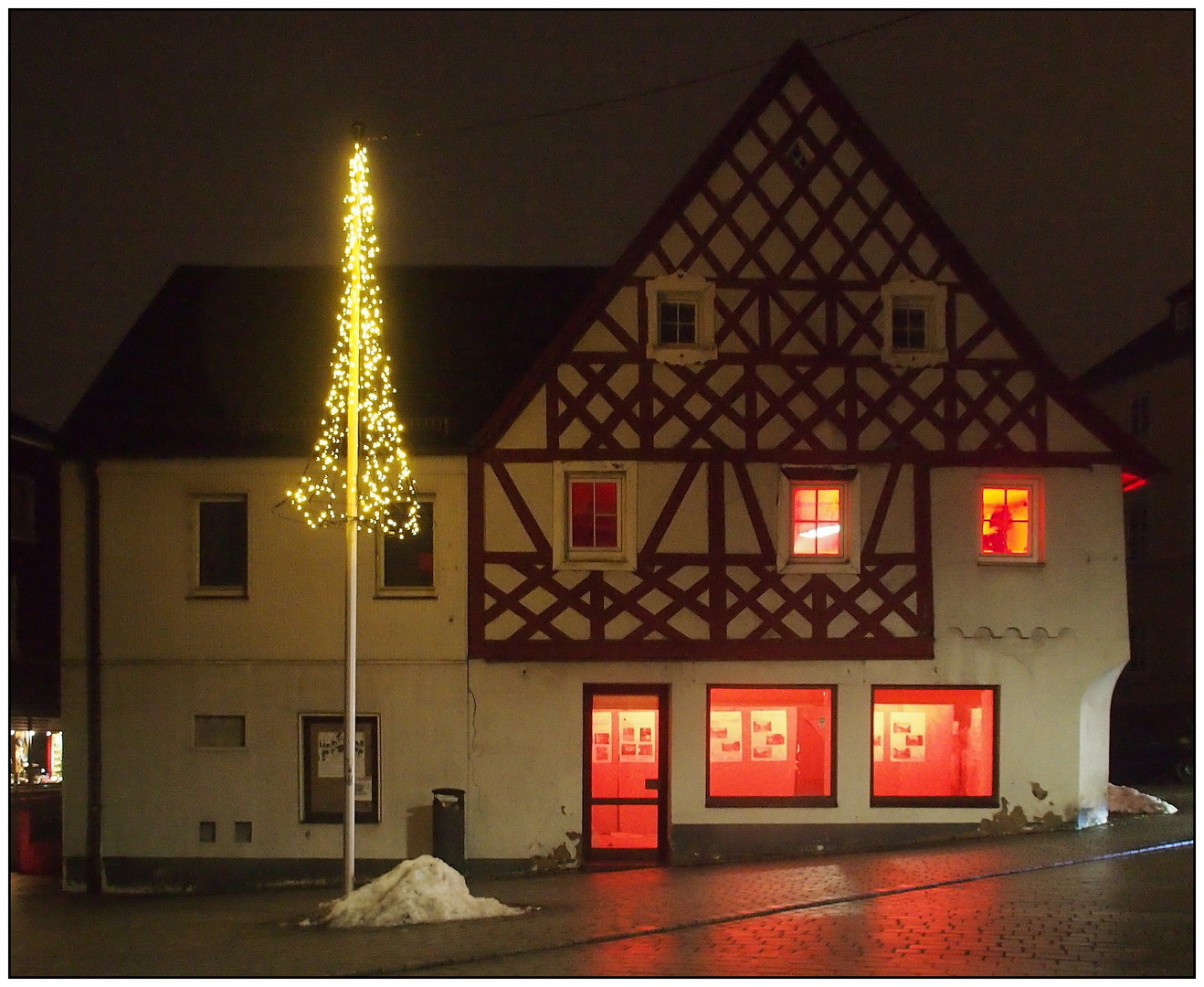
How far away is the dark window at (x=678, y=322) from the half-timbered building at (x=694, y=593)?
57 mm

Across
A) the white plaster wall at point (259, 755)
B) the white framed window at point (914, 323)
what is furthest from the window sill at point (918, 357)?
the white plaster wall at point (259, 755)

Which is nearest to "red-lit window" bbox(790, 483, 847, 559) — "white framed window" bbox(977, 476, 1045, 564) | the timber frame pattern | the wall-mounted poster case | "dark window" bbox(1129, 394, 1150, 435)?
the timber frame pattern

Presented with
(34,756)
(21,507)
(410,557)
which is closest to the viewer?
(410,557)

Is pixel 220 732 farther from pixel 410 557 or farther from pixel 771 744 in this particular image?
pixel 771 744

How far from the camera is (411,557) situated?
797 inches

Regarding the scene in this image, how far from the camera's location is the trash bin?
1903cm

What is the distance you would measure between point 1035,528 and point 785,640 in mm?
4263

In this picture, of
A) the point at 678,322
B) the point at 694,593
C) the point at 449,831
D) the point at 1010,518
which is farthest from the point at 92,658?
the point at 1010,518

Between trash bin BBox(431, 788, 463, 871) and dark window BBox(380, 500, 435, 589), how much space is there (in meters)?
3.29

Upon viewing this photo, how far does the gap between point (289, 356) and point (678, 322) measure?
6.95m

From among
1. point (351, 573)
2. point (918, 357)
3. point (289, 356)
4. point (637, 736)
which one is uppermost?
point (289, 356)

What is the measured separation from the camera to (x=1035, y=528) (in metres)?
20.3

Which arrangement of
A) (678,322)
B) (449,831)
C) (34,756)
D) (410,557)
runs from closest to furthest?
(449,831) < (678,322) < (410,557) < (34,756)

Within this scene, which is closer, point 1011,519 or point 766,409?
point 766,409
